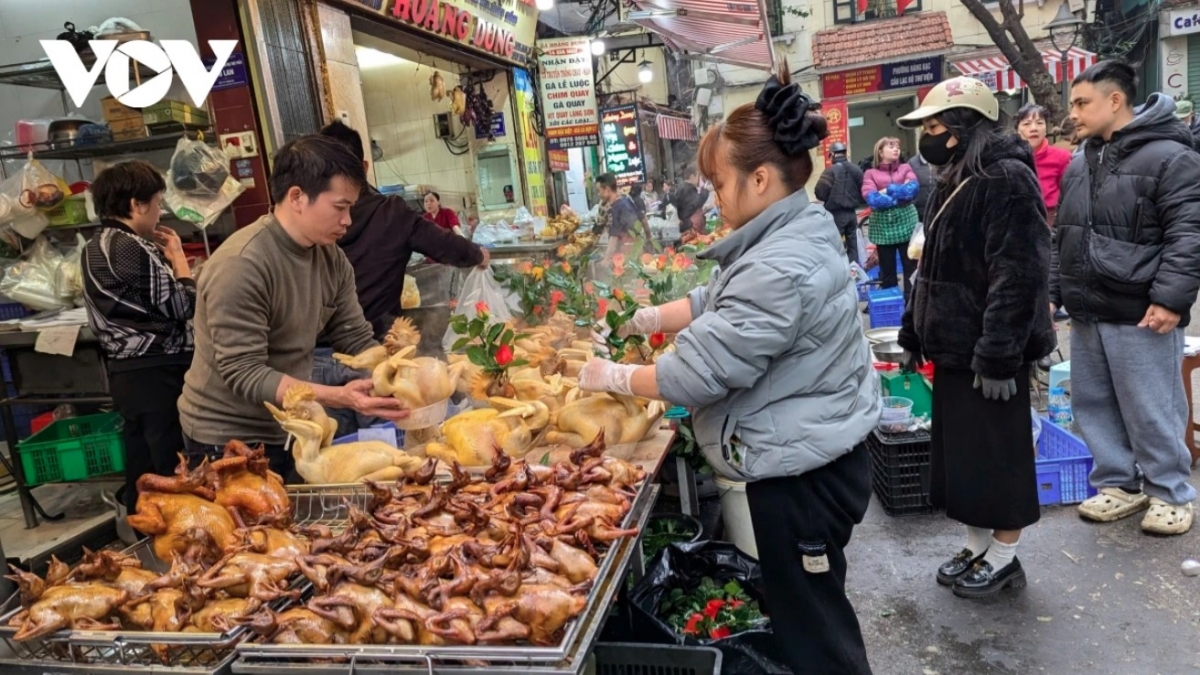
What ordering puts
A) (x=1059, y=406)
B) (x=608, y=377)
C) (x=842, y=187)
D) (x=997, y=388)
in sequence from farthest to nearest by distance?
(x=842, y=187) → (x=1059, y=406) → (x=997, y=388) → (x=608, y=377)

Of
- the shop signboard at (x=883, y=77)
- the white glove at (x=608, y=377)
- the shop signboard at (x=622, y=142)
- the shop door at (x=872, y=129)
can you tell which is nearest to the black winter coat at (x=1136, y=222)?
the white glove at (x=608, y=377)

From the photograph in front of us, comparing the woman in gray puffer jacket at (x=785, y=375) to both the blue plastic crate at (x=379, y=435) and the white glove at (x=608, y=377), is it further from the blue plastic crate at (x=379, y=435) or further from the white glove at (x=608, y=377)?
the blue plastic crate at (x=379, y=435)

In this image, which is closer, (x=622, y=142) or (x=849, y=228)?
(x=849, y=228)

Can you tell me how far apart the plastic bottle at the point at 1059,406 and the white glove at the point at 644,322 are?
3.66 meters

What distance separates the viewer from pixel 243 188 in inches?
211

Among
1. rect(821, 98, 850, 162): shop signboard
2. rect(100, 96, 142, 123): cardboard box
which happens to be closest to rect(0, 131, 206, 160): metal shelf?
rect(100, 96, 142, 123): cardboard box

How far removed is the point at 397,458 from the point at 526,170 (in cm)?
841

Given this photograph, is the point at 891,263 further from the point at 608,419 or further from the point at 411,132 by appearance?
the point at 608,419

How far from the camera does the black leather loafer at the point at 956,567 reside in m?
3.64

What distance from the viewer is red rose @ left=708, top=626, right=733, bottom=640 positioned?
2.63 meters

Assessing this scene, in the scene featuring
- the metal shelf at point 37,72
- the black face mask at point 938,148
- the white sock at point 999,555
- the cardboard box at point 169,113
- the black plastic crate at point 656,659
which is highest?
the metal shelf at point 37,72

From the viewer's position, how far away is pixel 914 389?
4.84 m

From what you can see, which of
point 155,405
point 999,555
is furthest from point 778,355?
point 155,405

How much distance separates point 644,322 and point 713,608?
1.08 m
